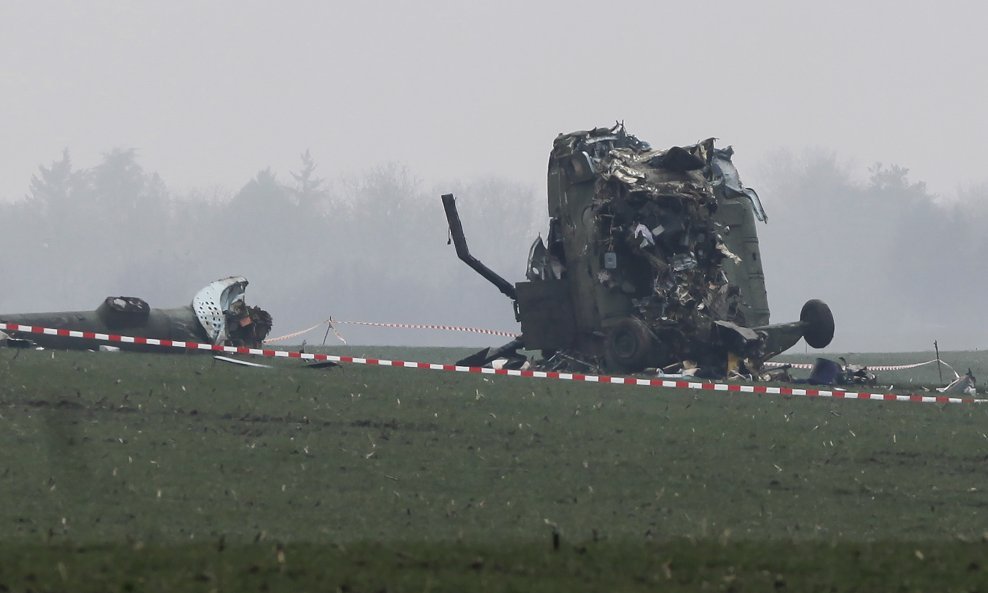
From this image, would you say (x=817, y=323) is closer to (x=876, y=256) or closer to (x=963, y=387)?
(x=963, y=387)

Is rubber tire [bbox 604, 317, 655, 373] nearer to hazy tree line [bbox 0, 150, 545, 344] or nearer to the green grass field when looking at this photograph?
the green grass field

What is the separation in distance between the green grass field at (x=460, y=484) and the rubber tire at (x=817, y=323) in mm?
7889

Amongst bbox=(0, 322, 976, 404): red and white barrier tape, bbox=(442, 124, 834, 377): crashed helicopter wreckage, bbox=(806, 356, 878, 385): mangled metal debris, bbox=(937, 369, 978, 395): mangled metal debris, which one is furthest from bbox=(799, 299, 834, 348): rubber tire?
bbox=(0, 322, 976, 404): red and white barrier tape

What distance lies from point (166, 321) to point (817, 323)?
12591 mm

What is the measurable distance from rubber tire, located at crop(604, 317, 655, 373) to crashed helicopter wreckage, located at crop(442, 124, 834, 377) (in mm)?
18

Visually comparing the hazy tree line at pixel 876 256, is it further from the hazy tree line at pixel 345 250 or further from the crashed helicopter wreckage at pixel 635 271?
the crashed helicopter wreckage at pixel 635 271

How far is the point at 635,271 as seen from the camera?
26812mm

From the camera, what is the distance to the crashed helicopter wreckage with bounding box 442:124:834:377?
2641 centimetres

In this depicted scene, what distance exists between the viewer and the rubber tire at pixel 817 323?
96.1ft

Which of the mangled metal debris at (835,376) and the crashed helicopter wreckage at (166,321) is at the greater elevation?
the crashed helicopter wreckage at (166,321)

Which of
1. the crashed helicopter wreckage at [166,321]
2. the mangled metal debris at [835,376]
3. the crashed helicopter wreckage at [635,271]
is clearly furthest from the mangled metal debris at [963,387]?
the crashed helicopter wreckage at [166,321]

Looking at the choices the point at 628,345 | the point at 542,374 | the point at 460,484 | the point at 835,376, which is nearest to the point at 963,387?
the point at 835,376

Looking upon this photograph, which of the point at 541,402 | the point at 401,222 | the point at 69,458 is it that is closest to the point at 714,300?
the point at 541,402

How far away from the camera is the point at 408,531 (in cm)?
1106
